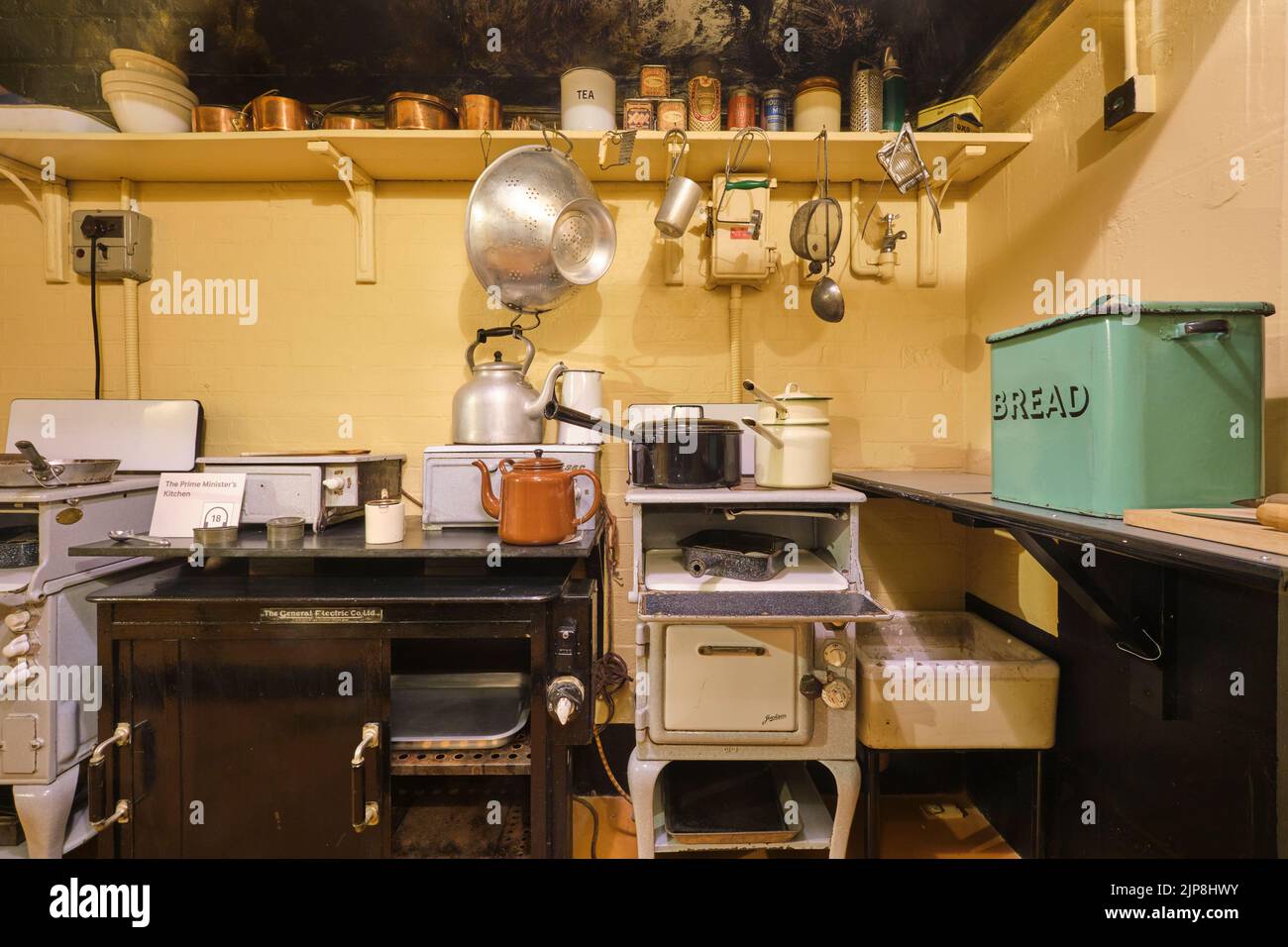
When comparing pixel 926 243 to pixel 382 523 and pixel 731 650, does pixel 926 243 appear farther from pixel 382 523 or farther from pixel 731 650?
pixel 382 523

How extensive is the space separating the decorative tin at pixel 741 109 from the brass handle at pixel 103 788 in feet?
8.79

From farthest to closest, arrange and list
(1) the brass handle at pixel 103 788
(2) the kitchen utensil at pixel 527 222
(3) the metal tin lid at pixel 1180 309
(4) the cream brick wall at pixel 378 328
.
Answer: (4) the cream brick wall at pixel 378 328
(2) the kitchen utensil at pixel 527 222
(1) the brass handle at pixel 103 788
(3) the metal tin lid at pixel 1180 309

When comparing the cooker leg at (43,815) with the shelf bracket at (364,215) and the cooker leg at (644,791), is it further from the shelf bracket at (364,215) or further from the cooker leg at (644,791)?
the shelf bracket at (364,215)

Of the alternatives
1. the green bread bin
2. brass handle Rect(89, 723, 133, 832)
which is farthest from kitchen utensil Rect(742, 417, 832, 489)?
brass handle Rect(89, 723, 133, 832)

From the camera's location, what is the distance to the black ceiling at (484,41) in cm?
209

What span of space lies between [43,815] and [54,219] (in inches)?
86.4

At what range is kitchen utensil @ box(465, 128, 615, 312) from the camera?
193 centimetres

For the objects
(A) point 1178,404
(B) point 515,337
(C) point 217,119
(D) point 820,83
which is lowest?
(A) point 1178,404

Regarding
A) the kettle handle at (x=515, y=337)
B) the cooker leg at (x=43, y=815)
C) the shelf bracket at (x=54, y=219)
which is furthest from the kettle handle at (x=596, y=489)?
the shelf bracket at (x=54, y=219)

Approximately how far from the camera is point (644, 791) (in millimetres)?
1649

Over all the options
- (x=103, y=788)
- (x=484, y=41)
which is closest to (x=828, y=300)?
(x=484, y=41)

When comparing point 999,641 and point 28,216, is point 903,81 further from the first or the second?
point 28,216

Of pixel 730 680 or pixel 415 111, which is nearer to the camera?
pixel 730 680

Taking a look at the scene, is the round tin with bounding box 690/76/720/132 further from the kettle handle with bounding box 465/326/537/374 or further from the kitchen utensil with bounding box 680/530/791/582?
the kitchen utensil with bounding box 680/530/791/582
